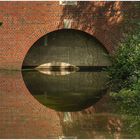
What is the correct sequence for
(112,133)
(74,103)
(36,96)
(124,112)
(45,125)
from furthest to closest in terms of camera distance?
(36,96)
(74,103)
(124,112)
(45,125)
(112,133)

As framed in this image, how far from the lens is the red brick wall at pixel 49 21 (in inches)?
907

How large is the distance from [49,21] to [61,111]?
11304 mm

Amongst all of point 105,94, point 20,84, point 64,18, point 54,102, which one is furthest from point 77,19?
point 54,102

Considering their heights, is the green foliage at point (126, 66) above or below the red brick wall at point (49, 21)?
below

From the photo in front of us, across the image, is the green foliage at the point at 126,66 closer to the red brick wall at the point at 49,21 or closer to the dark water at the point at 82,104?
the dark water at the point at 82,104

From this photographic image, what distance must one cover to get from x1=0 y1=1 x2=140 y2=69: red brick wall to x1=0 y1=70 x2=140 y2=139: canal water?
11.8 feet

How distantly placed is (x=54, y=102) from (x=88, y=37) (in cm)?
1061

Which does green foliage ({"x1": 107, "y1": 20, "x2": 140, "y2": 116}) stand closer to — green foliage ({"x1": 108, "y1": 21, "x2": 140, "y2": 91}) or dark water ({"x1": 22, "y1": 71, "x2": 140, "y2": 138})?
green foliage ({"x1": 108, "y1": 21, "x2": 140, "y2": 91})

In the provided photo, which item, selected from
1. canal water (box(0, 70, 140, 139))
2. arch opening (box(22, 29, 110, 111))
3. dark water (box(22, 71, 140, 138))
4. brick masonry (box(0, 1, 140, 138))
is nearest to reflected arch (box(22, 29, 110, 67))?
arch opening (box(22, 29, 110, 111))

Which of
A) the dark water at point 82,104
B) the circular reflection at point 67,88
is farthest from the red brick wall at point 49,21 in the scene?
the dark water at point 82,104

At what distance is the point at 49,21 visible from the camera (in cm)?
2306

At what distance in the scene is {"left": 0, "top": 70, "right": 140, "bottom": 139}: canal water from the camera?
946cm

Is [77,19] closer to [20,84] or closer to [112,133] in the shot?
[20,84]

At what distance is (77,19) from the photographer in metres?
23.1
